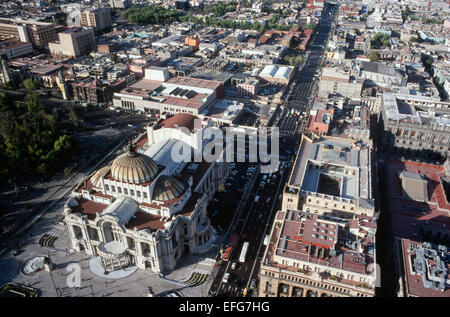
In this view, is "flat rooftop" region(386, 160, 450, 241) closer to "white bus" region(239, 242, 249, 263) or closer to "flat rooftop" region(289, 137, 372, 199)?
"flat rooftop" region(289, 137, 372, 199)

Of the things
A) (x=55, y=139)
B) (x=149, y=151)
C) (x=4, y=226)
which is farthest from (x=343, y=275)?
(x=55, y=139)

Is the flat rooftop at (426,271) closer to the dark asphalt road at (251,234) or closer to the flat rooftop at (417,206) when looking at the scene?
the flat rooftop at (417,206)

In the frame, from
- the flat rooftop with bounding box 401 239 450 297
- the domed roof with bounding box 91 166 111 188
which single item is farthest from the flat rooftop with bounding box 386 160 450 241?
the domed roof with bounding box 91 166 111 188

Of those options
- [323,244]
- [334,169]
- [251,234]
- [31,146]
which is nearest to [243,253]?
[251,234]

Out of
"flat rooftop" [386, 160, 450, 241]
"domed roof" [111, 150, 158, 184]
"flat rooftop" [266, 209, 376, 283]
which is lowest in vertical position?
"flat rooftop" [386, 160, 450, 241]

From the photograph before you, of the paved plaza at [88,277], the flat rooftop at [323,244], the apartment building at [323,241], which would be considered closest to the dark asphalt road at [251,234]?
the paved plaza at [88,277]

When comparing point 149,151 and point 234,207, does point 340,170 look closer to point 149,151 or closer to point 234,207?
point 234,207
